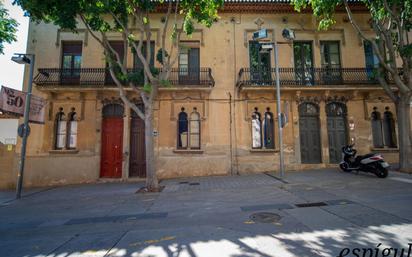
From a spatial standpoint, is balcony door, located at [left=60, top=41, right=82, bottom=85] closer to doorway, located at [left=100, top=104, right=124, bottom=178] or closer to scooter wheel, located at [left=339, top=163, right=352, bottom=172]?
doorway, located at [left=100, top=104, right=124, bottom=178]

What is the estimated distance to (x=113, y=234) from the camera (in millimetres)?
4613

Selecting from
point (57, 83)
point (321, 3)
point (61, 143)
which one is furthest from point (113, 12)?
point (321, 3)

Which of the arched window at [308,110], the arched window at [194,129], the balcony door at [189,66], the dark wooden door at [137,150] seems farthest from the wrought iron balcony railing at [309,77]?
the dark wooden door at [137,150]

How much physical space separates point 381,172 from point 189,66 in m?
10.6

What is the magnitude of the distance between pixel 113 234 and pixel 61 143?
415 inches

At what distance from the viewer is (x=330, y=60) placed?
1391cm

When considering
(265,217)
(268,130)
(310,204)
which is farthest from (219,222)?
(268,130)

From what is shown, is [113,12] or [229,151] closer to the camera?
[113,12]

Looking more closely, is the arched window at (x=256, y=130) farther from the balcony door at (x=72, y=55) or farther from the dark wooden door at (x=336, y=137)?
the balcony door at (x=72, y=55)

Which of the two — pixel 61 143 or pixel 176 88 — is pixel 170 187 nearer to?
pixel 176 88

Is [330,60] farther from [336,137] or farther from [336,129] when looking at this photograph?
[336,137]

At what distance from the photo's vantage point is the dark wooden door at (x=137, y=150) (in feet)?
42.4

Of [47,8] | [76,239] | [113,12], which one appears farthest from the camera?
[113,12]

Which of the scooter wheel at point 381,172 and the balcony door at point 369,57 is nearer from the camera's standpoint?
the scooter wheel at point 381,172
